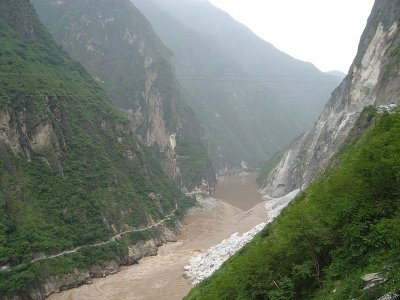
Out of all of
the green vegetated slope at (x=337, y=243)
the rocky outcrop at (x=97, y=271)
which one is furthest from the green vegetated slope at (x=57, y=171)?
the green vegetated slope at (x=337, y=243)

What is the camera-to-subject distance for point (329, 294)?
661 inches

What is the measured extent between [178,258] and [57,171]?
2063 centimetres

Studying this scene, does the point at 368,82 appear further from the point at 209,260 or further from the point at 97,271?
the point at 97,271

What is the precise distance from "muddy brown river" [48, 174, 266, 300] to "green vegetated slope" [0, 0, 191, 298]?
12.0ft

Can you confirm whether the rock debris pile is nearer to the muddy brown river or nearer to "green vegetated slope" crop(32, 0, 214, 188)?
the muddy brown river

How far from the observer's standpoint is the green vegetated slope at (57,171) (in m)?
50.1

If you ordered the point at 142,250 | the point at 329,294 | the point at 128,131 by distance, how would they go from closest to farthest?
the point at 329,294, the point at 142,250, the point at 128,131

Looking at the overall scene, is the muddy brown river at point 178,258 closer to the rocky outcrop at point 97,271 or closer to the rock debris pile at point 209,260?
the rocky outcrop at point 97,271

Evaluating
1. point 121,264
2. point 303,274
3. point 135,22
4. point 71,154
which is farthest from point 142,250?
point 135,22

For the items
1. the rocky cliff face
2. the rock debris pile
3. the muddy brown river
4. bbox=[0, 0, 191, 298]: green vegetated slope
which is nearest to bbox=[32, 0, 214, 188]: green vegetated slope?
the muddy brown river

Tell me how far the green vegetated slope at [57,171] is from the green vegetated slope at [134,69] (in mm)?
37911

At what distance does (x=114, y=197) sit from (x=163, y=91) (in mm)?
76820

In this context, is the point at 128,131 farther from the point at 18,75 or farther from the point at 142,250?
the point at 142,250

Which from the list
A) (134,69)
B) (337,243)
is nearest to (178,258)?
(337,243)
